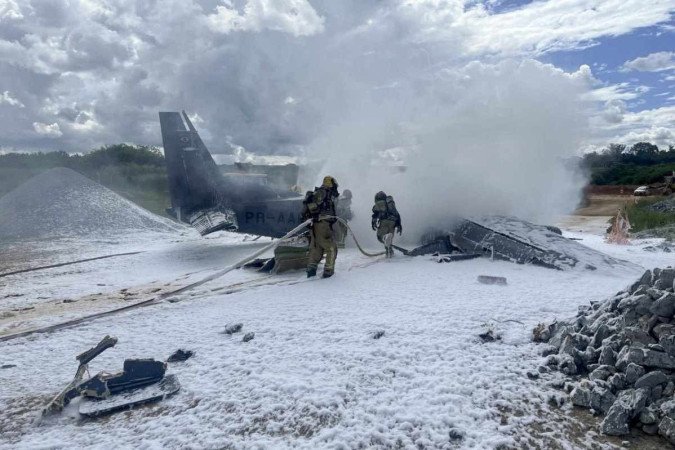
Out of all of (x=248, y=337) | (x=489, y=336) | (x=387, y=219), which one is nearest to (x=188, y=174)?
(x=387, y=219)

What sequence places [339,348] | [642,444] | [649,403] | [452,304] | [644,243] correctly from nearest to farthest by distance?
[642,444], [649,403], [339,348], [452,304], [644,243]

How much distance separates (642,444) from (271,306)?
561 cm

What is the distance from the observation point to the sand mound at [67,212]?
76.5 ft

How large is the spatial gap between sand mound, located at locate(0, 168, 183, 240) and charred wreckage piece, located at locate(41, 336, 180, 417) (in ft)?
67.6

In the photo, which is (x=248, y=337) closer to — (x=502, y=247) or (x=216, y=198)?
(x=502, y=247)

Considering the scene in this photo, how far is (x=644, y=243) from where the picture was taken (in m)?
14.8

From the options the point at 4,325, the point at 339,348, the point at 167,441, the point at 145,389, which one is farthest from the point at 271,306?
the point at 4,325

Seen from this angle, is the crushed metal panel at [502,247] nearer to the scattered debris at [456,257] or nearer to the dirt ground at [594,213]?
the scattered debris at [456,257]

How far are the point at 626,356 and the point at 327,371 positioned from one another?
314 centimetres

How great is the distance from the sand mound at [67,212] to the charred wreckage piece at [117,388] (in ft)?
67.6

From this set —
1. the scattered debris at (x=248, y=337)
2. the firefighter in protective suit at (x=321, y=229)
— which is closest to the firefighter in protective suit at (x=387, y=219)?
the firefighter in protective suit at (x=321, y=229)

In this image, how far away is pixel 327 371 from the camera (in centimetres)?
492

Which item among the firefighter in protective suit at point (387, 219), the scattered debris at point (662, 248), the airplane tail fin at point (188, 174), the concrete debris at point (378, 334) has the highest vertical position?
the airplane tail fin at point (188, 174)

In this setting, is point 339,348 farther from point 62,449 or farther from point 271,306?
point 62,449
